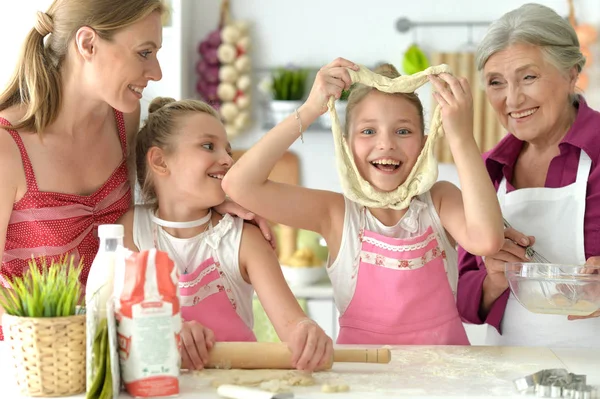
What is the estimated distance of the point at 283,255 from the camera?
358 cm

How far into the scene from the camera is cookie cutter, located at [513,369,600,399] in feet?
3.87

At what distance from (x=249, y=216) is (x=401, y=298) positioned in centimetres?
36

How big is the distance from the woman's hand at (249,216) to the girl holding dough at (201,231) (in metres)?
0.01

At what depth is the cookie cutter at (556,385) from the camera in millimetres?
1180

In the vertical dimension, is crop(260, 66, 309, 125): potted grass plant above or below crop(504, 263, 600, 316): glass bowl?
above

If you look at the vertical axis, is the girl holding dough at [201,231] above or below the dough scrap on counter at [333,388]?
above

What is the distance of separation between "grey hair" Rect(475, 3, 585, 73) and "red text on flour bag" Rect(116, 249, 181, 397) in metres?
1.07

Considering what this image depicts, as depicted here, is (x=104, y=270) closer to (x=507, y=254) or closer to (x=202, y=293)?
(x=202, y=293)

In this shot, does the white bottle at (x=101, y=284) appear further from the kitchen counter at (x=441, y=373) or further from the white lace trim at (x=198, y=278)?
the white lace trim at (x=198, y=278)

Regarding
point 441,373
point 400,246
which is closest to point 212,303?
point 400,246

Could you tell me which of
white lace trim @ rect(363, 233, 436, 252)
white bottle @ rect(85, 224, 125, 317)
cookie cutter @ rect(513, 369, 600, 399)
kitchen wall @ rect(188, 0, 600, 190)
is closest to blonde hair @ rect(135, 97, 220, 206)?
white lace trim @ rect(363, 233, 436, 252)

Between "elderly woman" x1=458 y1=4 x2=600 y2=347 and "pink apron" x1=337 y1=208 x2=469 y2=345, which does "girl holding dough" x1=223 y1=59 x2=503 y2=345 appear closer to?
"pink apron" x1=337 y1=208 x2=469 y2=345

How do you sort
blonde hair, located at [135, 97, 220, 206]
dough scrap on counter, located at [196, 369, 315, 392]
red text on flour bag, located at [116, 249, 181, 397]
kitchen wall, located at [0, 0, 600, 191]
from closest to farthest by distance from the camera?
red text on flour bag, located at [116, 249, 181, 397]
dough scrap on counter, located at [196, 369, 315, 392]
blonde hair, located at [135, 97, 220, 206]
kitchen wall, located at [0, 0, 600, 191]

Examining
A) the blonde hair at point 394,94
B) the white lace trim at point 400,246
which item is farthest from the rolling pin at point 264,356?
the blonde hair at point 394,94
